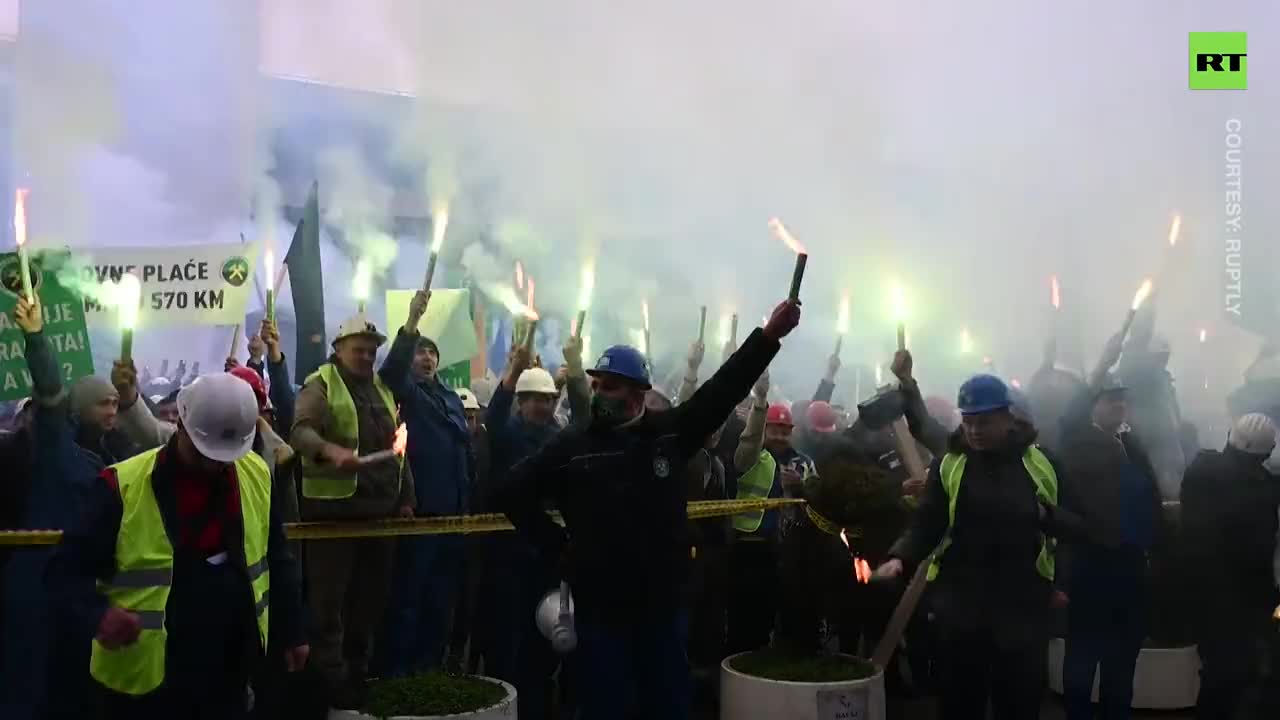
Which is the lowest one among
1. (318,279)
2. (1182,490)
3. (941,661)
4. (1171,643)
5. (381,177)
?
(1171,643)

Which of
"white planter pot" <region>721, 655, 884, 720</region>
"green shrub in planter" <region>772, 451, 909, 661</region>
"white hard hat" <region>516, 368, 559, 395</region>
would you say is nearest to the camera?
"white planter pot" <region>721, 655, 884, 720</region>

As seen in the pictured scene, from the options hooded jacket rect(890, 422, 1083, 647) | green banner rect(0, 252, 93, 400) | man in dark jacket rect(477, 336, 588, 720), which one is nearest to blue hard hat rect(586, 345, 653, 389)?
hooded jacket rect(890, 422, 1083, 647)

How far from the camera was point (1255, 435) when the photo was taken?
4543mm

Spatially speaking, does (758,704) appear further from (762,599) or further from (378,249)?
(378,249)

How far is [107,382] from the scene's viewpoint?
3805 mm

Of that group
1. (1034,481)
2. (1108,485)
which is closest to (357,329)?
(1034,481)

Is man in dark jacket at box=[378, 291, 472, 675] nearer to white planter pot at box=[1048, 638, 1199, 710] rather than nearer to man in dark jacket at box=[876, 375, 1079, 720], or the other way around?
man in dark jacket at box=[876, 375, 1079, 720]

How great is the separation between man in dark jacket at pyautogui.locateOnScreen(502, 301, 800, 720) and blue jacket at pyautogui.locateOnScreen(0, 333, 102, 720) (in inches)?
64.1

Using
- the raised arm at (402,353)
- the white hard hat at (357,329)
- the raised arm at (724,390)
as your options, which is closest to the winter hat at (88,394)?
the white hard hat at (357,329)

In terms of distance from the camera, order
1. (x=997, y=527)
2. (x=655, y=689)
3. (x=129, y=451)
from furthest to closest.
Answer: (x=129, y=451) < (x=997, y=527) < (x=655, y=689)

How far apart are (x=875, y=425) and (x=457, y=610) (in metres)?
2.31

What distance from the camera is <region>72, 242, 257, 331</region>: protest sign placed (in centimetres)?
536

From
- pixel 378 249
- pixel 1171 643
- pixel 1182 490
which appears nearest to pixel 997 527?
pixel 1182 490

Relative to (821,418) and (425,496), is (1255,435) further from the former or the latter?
(425,496)
